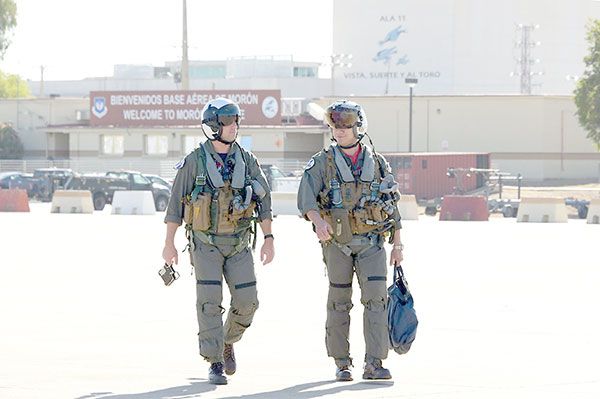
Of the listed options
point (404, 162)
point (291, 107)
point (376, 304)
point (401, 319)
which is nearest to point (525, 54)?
point (291, 107)

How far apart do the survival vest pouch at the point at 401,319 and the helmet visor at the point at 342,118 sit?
1117 mm

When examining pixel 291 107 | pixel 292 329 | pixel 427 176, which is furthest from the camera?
pixel 291 107

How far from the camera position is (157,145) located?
74125 millimetres

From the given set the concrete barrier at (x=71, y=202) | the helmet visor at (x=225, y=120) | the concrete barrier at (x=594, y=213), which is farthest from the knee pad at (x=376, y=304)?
the concrete barrier at (x=71, y=202)

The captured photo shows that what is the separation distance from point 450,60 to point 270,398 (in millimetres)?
107320

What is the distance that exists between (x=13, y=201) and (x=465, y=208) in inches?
511

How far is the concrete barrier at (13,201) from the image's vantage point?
Result: 41.8 metres

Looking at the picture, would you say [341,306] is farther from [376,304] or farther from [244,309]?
[244,309]

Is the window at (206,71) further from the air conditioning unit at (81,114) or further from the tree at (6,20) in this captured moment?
the air conditioning unit at (81,114)

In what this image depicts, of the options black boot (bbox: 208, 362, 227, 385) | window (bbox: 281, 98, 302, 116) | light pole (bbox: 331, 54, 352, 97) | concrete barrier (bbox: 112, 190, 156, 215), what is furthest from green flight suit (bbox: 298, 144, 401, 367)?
light pole (bbox: 331, 54, 352, 97)

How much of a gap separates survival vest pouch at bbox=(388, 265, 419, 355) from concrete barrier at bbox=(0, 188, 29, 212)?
33134 mm

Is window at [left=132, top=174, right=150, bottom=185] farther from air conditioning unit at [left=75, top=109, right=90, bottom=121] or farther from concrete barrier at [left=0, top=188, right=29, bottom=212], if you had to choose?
air conditioning unit at [left=75, top=109, right=90, bottom=121]

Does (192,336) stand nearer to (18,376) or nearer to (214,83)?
(18,376)

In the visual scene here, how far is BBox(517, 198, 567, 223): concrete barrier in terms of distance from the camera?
36906 mm
